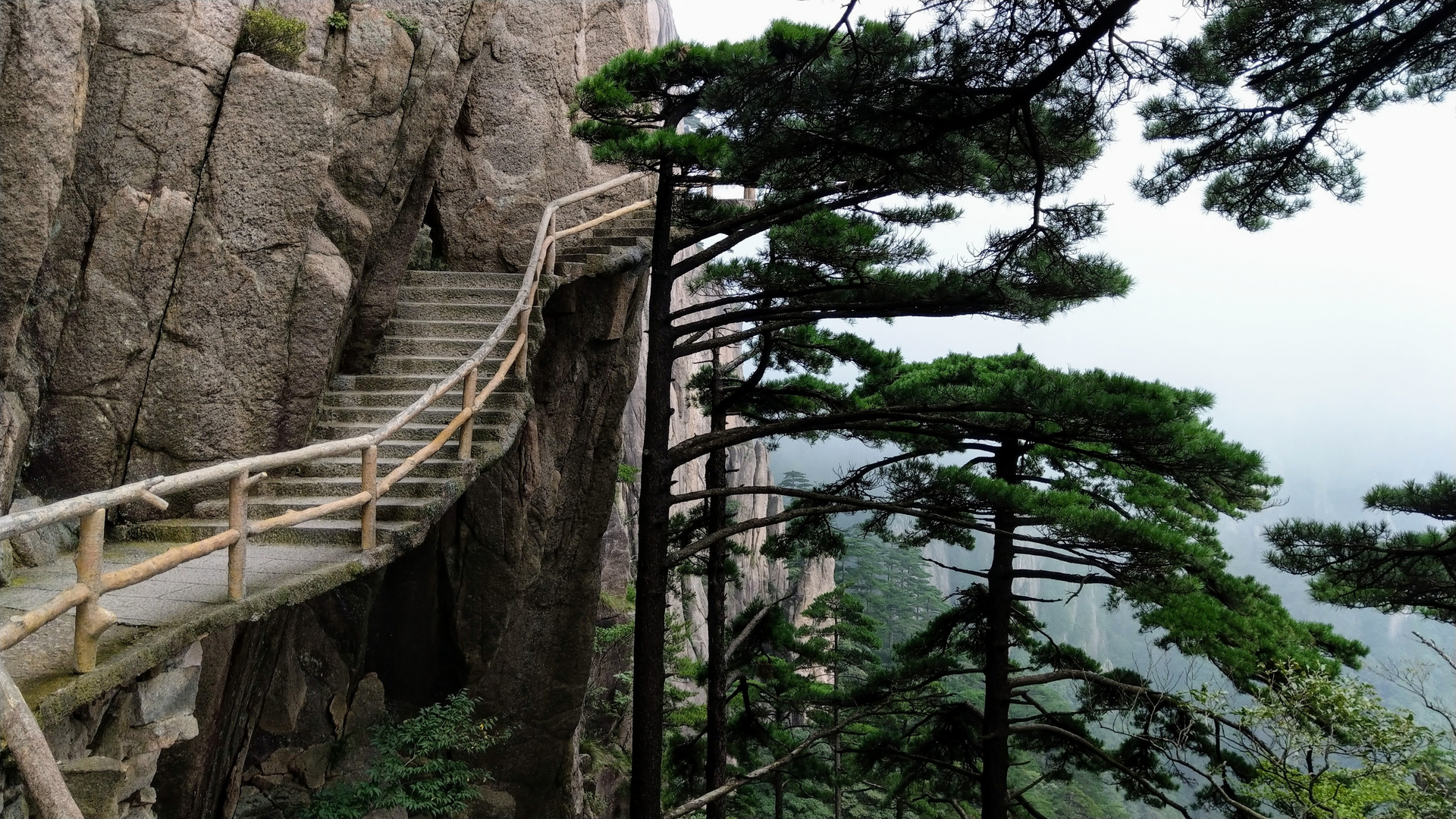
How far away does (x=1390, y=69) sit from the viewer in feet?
13.5

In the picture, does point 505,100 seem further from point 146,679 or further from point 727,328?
point 727,328

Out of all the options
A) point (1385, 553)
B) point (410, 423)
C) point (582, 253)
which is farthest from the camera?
point (582, 253)

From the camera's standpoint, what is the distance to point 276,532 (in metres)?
5.06

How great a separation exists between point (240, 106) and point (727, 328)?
22629 millimetres

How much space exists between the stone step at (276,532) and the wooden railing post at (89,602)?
1.97m

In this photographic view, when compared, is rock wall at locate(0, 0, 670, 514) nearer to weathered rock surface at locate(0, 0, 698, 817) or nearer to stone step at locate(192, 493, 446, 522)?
weathered rock surface at locate(0, 0, 698, 817)

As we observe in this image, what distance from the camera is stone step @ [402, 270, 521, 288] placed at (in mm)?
8383

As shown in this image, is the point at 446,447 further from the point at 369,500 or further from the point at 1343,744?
the point at 1343,744

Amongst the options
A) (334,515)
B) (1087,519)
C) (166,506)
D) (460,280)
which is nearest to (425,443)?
Answer: (334,515)

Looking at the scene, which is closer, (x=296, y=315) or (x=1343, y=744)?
(x=1343, y=744)

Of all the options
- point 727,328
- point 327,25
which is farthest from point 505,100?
point 727,328

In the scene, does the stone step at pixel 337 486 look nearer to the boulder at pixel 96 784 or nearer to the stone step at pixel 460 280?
the boulder at pixel 96 784

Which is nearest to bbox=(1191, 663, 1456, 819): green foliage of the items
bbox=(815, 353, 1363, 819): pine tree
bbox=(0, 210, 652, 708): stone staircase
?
bbox=(815, 353, 1363, 819): pine tree

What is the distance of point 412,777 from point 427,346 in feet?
13.3
